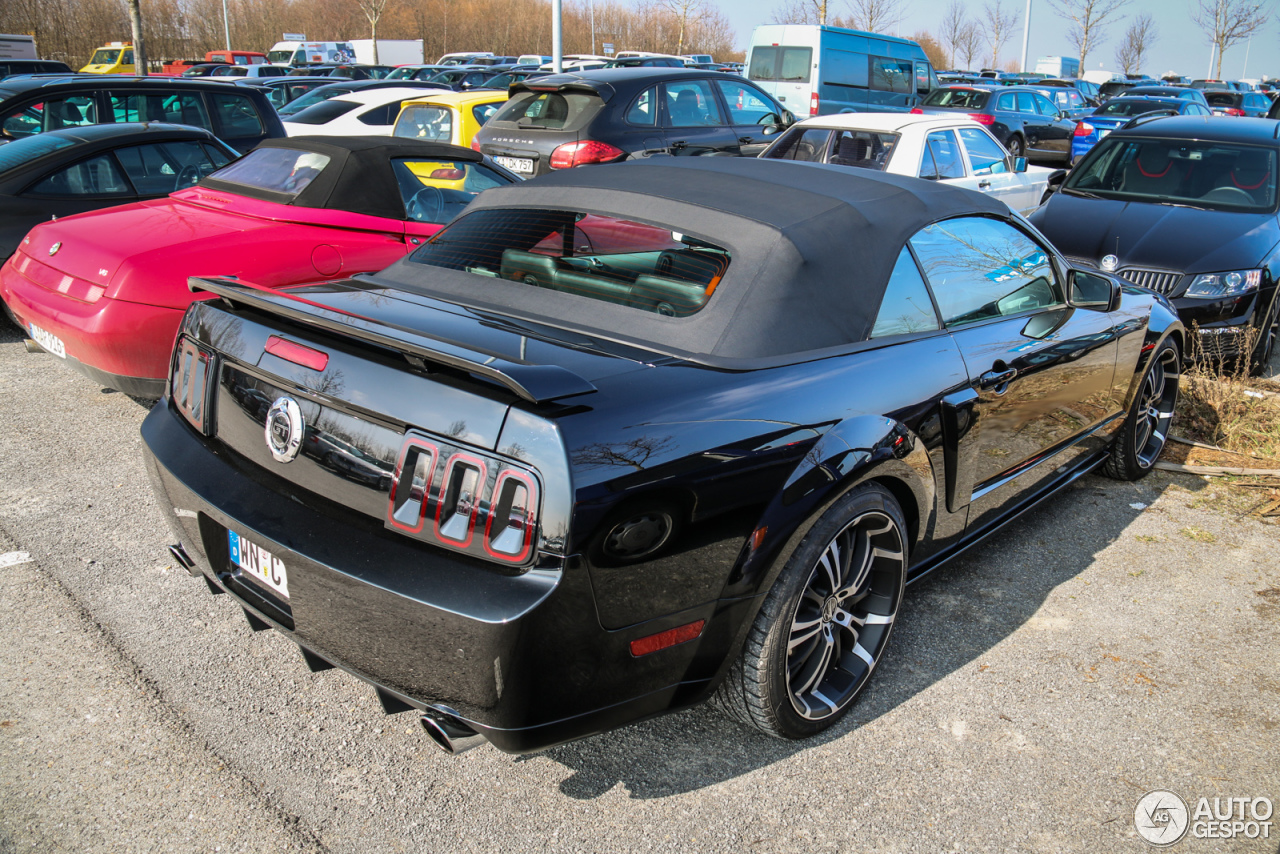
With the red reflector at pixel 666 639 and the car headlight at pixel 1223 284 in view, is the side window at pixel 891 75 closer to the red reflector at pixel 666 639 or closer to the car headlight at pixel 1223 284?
the car headlight at pixel 1223 284

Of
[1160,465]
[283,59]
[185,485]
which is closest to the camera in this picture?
[185,485]

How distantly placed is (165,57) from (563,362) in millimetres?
50934

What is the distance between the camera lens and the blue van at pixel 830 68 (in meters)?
15.7

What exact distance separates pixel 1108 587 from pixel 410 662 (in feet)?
9.39

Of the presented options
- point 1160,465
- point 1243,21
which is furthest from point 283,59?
point 1243,21

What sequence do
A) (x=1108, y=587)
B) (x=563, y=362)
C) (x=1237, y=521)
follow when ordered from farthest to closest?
1. (x=1237, y=521)
2. (x=1108, y=587)
3. (x=563, y=362)

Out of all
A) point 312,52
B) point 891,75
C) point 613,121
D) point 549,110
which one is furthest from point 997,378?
point 312,52

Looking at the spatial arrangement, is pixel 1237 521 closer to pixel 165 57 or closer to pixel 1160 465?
pixel 1160 465

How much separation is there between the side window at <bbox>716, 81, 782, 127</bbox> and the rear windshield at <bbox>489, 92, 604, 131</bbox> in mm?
1922

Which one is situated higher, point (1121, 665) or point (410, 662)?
point (410, 662)

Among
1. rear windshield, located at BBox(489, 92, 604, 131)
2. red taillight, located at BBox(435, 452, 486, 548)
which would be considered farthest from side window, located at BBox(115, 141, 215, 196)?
red taillight, located at BBox(435, 452, 486, 548)

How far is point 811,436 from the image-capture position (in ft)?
8.01

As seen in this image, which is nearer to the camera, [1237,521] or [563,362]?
[563,362]

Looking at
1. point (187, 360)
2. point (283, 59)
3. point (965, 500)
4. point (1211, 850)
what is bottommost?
point (1211, 850)
